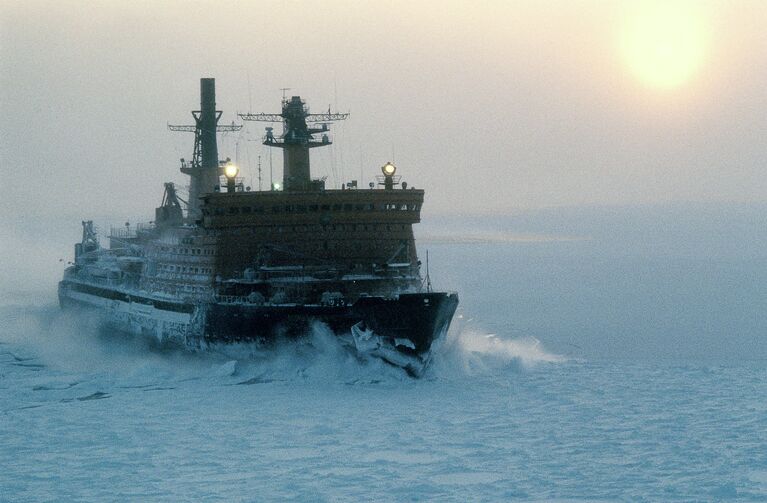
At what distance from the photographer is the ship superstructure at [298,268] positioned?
4041cm

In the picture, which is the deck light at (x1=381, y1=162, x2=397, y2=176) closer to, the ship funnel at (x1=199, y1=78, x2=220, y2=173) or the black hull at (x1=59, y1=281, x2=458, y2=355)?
the black hull at (x1=59, y1=281, x2=458, y2=355)

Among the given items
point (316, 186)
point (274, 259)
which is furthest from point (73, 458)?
point (316, 186)


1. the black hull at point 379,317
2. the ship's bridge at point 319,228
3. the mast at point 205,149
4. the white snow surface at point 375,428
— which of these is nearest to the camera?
the white snow surface at point 375,428

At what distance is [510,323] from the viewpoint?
64250mm

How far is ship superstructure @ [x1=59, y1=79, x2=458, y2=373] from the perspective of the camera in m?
40.4

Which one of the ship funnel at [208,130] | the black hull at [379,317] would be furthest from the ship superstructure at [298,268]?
the ship funnel at [208,130]

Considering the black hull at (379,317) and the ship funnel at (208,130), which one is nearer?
the black hull at (379,317)

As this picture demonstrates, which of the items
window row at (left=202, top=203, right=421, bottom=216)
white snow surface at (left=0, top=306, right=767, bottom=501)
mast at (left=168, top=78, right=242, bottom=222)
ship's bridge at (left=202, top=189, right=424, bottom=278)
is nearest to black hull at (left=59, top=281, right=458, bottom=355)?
white snow surface at (left=0, top=306, right=767, bottom=501)

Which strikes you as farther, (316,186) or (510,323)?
(510,323)

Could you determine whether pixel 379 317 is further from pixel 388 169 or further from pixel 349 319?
pixel 388 169

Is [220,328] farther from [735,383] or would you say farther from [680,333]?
[680,333]

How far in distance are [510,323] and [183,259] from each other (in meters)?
22.5

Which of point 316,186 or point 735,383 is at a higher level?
point 316,186

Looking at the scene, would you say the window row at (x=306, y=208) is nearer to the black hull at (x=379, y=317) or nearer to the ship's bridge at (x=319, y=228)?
the ship's bridge at (x=319, y=228)
